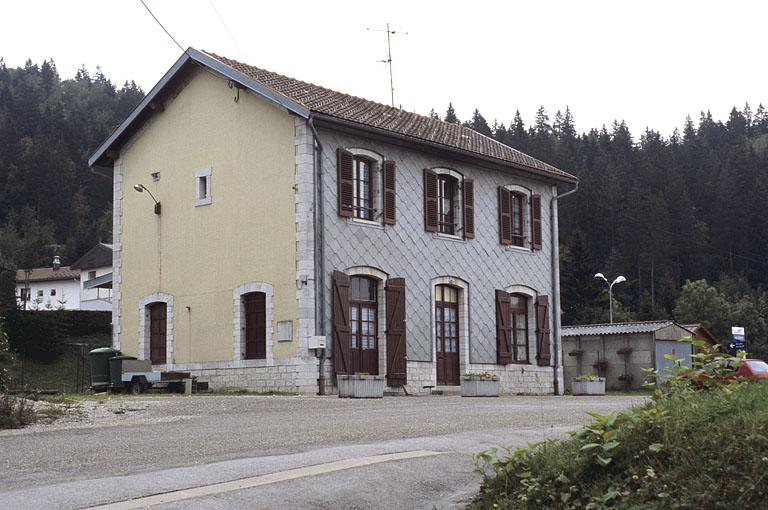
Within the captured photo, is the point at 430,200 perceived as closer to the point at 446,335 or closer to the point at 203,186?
the point at 446,335

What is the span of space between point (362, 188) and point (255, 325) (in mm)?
3769

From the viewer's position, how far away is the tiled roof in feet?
74.9

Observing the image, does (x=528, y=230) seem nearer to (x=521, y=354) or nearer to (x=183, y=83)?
(x=521, y=354)

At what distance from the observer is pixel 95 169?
86.9ft

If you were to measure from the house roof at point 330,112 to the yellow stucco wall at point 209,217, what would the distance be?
0.47m

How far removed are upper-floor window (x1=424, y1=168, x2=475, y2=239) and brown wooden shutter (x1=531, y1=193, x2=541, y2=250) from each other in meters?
2.79

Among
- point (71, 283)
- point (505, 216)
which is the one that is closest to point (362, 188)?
point (505, 216)

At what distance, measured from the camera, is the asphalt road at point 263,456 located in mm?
6930

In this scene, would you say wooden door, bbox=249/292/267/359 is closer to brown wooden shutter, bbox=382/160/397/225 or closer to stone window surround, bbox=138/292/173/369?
stone window surround, bbox=138/292/173/369

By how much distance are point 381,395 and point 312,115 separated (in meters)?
5.71

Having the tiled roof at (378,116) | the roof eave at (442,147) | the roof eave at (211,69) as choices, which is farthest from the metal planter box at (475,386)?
the roof eave at (211,69)

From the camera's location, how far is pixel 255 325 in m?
22.5

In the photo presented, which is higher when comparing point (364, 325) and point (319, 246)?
point (319, 246)

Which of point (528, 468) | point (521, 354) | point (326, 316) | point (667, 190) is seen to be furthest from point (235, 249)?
point (667, 190)
